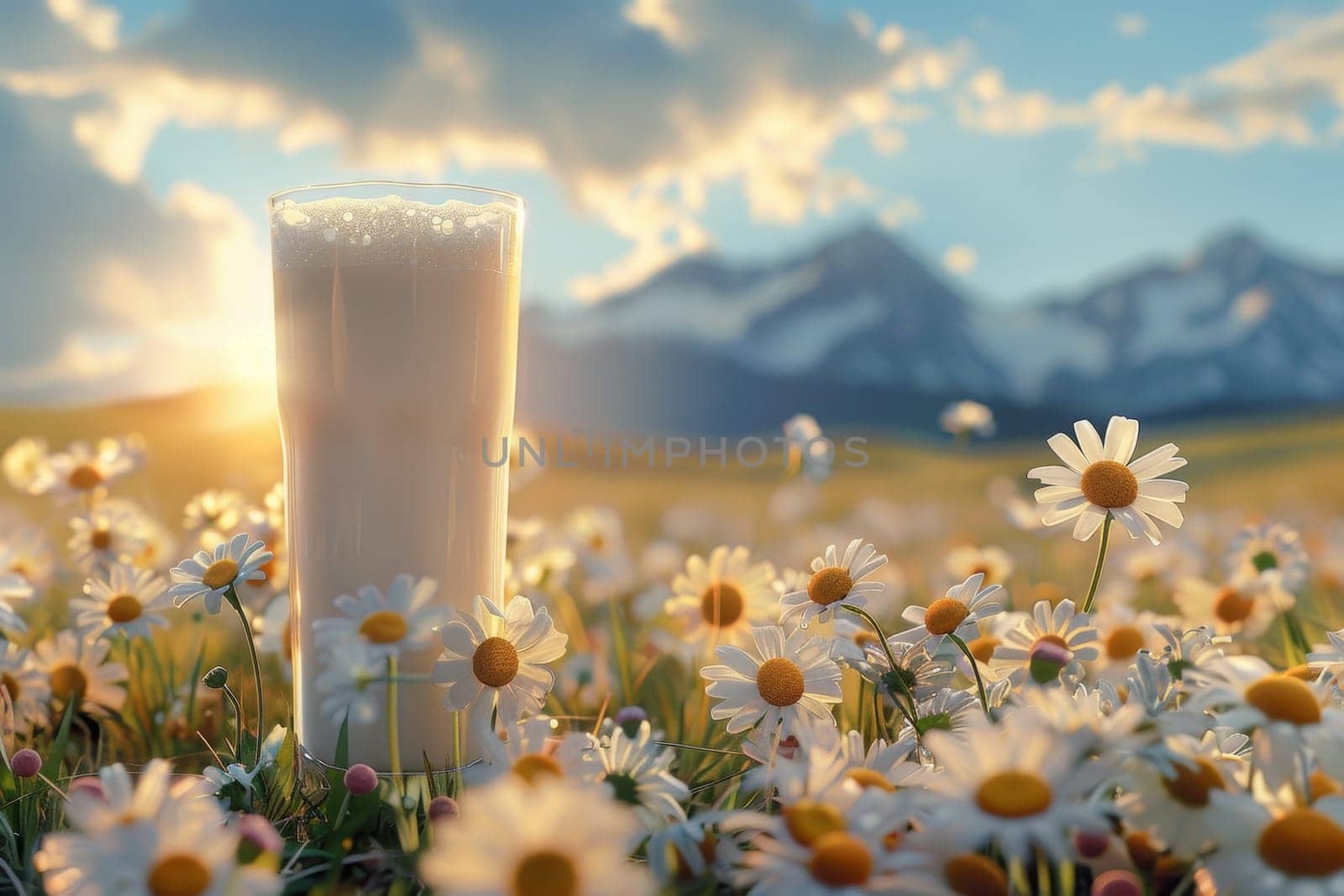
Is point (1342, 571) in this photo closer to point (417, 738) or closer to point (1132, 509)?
point (1132, 509)

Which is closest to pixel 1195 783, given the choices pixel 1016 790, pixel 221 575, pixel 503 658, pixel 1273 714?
pixel 1273 714

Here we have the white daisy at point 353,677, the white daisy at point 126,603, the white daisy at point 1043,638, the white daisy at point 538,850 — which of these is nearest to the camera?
the white daisy at point 538,850

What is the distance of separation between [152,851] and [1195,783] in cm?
109

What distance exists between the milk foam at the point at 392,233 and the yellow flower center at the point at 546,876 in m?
1.25

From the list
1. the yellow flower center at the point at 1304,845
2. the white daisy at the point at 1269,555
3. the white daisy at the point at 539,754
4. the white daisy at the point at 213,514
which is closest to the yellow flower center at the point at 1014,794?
the yellow flower center at the point at 1304,845

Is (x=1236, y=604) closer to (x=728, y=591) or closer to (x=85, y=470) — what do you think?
(x=728, y=591)

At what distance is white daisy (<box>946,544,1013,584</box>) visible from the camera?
9.54ft

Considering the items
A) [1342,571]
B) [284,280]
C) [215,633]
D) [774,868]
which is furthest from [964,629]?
[1342,571]

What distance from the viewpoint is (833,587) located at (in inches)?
64.4

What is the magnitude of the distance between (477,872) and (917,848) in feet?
1.62

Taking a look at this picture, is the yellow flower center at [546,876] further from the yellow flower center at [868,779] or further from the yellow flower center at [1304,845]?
the yellow flower center at [1304,845]

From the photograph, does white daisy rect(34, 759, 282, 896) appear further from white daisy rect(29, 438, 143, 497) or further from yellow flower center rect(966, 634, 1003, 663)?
white daisy rect(29, 438, 143, 497)

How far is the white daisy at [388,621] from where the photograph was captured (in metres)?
1.32

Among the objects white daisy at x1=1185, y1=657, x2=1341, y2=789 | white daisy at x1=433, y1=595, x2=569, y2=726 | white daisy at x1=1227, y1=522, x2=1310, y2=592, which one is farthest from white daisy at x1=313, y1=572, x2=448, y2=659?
white daisy at x1=1227, y1=522, x2=1310, y2=592
